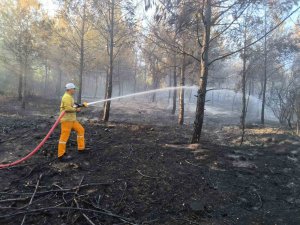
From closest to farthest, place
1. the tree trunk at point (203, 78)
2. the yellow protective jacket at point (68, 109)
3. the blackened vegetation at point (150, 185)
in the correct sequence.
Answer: the blackened vegetation at point (150, 185) → the yellow protective jacket at point (68, 109) → the tree trunk at point (203, 78)

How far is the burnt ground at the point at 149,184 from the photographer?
4.97m

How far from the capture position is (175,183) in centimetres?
613

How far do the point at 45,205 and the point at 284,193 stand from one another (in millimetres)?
5112

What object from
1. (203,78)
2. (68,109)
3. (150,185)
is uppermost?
(203,78)

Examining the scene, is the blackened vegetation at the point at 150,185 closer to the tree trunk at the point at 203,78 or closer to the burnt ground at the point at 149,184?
the burnt ground at the point at 149,184

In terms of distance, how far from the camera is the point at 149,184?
6.04m

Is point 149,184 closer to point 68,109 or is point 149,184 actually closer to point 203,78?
point 68,109

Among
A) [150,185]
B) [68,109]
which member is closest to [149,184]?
[150,185]

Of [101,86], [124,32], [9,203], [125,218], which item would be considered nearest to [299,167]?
[125,218]

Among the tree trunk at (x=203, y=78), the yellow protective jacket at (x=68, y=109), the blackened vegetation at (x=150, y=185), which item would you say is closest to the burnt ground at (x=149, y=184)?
the blackened vegetation at (x=150, y=185)

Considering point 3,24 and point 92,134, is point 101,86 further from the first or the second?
point 92,134

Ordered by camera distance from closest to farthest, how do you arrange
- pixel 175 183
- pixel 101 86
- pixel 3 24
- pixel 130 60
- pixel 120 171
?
1. pixel 175 183
2. pixel 120 171
3. pixel 3 24
4. pixel 130 60
5. pixel 101 86

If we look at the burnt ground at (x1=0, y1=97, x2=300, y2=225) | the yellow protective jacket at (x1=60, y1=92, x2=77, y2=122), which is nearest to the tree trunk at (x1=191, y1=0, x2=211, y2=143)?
the burnt ground at (x1=0, y1=97, x2=300, y2=225)

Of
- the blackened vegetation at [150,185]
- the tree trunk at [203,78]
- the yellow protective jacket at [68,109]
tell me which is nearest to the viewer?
the blackened vegetation at [150,185]
